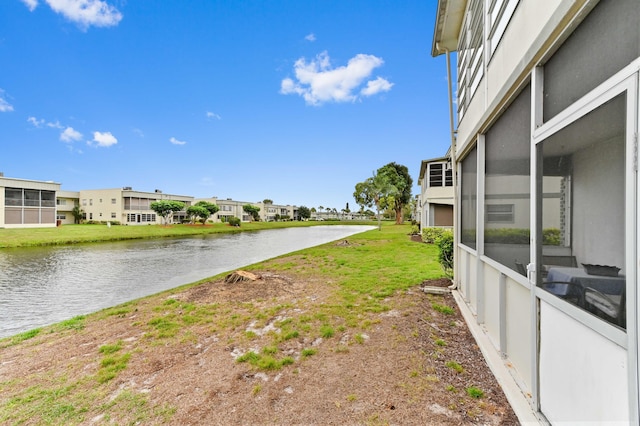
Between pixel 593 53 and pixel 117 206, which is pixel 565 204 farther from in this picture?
pixel 117 206

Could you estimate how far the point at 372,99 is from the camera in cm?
3086

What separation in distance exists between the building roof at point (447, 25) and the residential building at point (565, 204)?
2252 millimetres

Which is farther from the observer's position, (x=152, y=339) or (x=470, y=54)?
(x=470, y=54)

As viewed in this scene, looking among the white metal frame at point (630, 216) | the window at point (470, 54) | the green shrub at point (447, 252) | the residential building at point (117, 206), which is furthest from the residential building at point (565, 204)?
the residential building at point (117, 206)

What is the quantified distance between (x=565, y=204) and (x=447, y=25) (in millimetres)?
5646

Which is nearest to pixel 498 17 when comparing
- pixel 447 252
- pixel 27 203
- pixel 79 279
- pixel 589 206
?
pixel 589 206

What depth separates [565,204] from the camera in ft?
6.59

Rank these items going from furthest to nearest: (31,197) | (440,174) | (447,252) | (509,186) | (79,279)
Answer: (31,197)
(440,174)
(79,279)
(447,252)
(509,186)

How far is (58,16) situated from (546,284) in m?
31.5

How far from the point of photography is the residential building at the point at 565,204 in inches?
51.1

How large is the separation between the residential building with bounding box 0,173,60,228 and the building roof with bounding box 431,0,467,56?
4282 cm

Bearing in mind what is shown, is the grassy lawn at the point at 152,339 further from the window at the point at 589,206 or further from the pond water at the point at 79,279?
the window at the point at 589,206

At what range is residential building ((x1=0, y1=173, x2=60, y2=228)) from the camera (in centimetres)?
2850

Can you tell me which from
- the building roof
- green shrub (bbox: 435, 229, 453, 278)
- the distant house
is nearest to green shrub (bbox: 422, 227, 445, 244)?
the distant house
